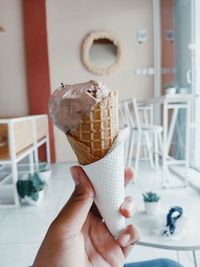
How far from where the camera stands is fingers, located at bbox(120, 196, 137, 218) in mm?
605

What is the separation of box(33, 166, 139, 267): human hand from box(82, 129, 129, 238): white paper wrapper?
2cm

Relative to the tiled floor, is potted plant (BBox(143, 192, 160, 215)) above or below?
above

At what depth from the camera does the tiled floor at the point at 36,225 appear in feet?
5.31

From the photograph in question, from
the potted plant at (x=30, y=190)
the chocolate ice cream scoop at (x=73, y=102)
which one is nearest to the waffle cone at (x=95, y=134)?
the chocolate ice cream scoop at (x=73, y=102)

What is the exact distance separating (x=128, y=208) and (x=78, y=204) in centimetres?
13

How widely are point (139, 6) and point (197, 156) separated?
8.48ft

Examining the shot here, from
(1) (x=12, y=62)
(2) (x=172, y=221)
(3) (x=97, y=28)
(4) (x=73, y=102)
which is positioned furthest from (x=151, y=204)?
(1) (x=12, y=62)

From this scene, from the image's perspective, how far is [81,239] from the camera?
627 millimetres

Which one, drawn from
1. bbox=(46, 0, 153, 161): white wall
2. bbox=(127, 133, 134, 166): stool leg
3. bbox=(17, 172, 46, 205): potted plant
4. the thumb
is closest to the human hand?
the thumb

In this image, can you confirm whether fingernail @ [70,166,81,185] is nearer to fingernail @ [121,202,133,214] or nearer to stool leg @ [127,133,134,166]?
fingernail @ [121,202,133,214]

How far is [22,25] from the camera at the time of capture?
13.7 ft

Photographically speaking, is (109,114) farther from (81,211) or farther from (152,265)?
(152,265)

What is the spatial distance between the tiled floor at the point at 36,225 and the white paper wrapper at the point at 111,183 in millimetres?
1111

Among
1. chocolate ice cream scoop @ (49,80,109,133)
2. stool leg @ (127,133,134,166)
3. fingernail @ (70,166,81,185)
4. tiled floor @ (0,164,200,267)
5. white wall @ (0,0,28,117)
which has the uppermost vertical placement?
white wall @ (0,0,28,117)
